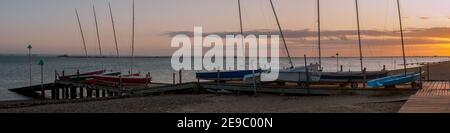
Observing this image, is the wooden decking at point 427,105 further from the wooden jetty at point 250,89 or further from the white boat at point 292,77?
the white boat at point 292,77

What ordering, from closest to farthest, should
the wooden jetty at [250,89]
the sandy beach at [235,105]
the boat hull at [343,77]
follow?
the sandy beach at [235,105] < the wooden jetty at [250,89] < the boat hull at [343,77]

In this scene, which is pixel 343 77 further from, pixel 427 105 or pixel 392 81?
pixel 427 105

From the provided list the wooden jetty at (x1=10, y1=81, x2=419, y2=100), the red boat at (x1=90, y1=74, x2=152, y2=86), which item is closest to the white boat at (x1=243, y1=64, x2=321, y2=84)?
the wooden jetty at (x1=10, y1=81, x2=419, y2=100)

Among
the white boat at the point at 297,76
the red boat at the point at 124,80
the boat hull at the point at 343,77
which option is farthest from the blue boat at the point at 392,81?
the red boat at the point at 124,80

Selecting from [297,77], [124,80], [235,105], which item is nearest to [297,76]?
[297,77]

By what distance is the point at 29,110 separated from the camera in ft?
69.4

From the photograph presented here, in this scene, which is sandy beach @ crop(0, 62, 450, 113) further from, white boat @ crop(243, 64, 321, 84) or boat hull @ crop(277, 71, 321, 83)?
boat hull @ crop(277, 71, 321, 83)

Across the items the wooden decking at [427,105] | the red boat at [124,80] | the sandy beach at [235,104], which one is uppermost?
the red boat at [124,80]

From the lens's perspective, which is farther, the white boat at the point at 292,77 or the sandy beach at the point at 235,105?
the white boat at the point at 292,77

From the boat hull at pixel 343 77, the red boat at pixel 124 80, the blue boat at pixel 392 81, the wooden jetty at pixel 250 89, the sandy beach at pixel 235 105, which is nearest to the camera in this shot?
the sandy beach at pixel 235 105
